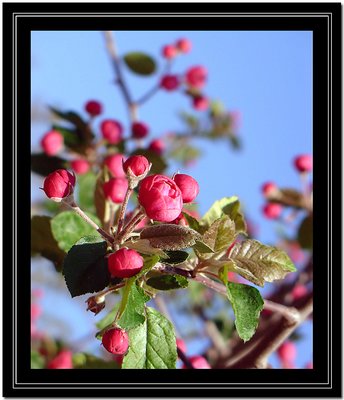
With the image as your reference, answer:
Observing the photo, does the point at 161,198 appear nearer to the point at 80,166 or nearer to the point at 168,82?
the point at 80,166

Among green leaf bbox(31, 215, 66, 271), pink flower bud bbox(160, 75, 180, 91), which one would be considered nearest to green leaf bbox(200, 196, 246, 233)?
green leaf bbox(31, 215, 66, 271)

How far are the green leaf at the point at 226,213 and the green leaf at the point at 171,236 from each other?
10.5 inches

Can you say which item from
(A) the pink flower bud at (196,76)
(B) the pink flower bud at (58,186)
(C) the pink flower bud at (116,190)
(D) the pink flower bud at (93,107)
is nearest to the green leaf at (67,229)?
(C) the pink flower bud at (116,190)

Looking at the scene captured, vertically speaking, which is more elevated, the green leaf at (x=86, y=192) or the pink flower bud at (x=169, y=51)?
the pink flower bud at (x=169, y=51)

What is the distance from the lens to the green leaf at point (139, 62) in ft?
9.09

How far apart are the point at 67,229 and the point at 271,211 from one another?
5.03 feet

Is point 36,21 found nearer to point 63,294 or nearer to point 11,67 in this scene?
point 11,67

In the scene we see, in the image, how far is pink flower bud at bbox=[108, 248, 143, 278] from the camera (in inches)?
40.1

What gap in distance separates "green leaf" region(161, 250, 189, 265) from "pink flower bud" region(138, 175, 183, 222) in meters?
0.08

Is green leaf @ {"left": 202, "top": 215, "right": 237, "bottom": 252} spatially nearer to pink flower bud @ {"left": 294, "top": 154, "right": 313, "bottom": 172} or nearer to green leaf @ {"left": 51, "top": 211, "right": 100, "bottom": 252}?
green leaf @ {"left": 51, "top": 211, "right": 100, "bottom": 252}

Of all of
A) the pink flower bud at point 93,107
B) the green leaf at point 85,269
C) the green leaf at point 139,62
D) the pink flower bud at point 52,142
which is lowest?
the green leaf at point 85,269

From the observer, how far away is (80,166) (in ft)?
6.64

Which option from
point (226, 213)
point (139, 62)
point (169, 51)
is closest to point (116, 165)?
point (226, 213)

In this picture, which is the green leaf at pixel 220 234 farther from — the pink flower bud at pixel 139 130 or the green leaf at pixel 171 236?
the pink flower bud at pixel 139 130
